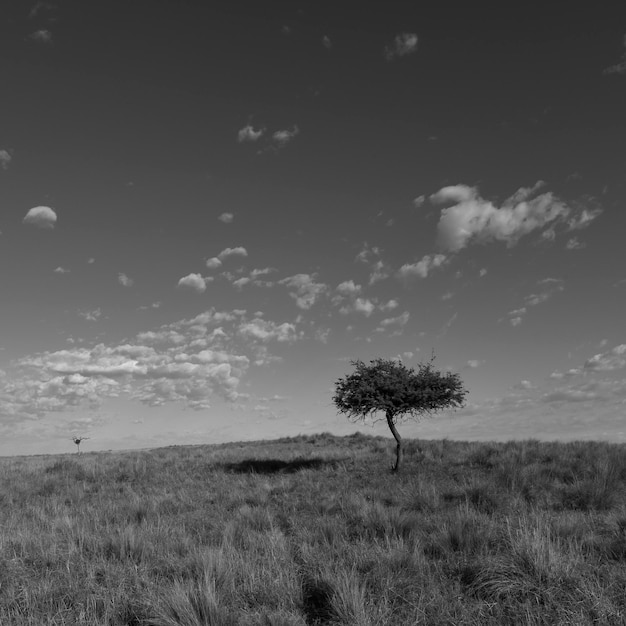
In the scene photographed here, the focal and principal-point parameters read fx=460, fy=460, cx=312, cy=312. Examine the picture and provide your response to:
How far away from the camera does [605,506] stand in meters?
12.0

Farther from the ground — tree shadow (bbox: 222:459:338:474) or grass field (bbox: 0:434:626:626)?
tree shadow (bbox: 222:459:338:474)

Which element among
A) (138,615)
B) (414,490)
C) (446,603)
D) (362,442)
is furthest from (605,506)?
(362,442)

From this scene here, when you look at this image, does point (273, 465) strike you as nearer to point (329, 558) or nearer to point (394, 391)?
point (394, 391)

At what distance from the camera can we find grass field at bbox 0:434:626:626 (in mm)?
5359

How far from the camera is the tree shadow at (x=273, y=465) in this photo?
21953mm

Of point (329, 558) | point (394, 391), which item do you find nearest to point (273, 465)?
point (394, 391)

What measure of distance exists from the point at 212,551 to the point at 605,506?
1041 cm

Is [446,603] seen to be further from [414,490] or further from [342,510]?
[414,490]

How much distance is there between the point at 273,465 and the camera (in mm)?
24000

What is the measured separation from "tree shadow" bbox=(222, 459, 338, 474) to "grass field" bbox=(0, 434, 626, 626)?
593 cm

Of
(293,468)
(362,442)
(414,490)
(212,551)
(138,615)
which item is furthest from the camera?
(362,442)

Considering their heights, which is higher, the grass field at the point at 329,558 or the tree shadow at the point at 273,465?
the tree shadow at the point at 273,465

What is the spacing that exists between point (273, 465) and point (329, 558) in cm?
1732

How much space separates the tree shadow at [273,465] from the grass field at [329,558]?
5.93 metres
